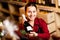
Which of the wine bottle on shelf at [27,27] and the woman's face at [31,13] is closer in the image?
the wine bottle on shelf at [27,27]

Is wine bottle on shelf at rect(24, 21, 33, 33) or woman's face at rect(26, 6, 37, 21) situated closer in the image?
wine bottle on shelf at rect(24, 21, 33, 33)

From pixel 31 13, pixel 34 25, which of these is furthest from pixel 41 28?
pixel 31 13

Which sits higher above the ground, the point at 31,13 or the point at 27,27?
the point at 31,13

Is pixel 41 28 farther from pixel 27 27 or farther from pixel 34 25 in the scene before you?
pixel 27 27

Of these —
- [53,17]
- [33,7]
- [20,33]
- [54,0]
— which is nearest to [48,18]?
[53,17]

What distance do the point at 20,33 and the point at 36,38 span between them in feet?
0.69

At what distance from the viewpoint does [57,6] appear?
7.25 feet

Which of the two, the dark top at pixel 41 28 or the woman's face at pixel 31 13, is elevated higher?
the woman's face at pixel 31 13

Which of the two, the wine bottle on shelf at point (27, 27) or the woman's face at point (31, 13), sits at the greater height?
the woman's face at point (31, 13)

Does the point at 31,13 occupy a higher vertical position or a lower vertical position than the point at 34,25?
higher

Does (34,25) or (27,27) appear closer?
(27,27)

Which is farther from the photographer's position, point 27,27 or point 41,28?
point 41,28

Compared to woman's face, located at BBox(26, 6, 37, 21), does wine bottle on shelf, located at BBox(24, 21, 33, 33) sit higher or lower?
lower

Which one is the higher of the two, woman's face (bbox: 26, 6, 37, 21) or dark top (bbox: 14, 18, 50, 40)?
woman's face (bbox: 26, 6, 37, 21)
